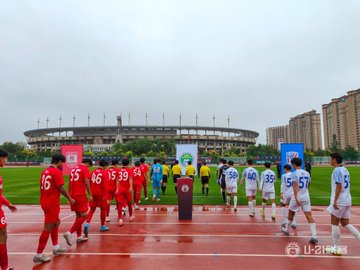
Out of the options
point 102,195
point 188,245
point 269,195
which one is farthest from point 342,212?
point 102,195

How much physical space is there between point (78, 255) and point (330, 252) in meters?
5.51

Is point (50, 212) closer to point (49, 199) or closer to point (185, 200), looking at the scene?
point (49, 199)

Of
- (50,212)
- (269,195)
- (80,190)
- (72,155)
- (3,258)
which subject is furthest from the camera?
(72,155)

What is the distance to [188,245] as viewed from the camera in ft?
22.5

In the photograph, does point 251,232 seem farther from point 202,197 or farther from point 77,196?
point 202,197

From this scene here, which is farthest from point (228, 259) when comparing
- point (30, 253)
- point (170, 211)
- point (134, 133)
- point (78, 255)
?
point (134, 133)

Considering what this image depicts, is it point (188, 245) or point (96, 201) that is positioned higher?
point (96, 201)

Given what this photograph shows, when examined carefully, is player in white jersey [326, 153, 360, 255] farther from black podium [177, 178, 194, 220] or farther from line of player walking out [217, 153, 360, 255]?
black podium [177, 178, 194, 220]

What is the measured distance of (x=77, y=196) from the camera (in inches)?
273

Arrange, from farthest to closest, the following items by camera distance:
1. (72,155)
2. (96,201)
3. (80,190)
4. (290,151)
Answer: (72,155) < (290,151) < (96,201) < (80,190)

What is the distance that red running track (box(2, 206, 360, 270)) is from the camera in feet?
18.5

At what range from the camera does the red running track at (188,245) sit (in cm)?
564

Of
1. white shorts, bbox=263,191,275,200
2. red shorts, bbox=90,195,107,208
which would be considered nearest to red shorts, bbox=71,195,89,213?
red shorts, bbox=90,195,107,208

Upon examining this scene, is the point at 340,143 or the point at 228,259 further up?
the point at 340,143
